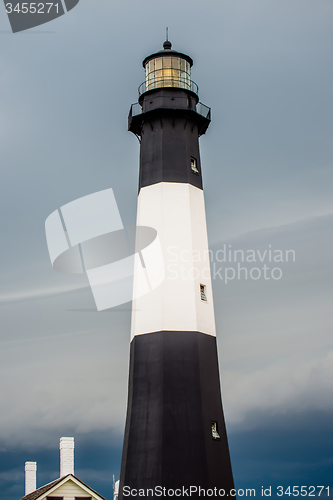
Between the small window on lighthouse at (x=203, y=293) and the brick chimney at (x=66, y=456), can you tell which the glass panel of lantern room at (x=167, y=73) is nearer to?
the small window on lighthouse at (x=203, y=293)

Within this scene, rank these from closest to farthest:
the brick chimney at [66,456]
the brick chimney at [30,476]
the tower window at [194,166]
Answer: the tower window at [194,166], the brick chimney at [66,456], the brick chimney at [30,476]

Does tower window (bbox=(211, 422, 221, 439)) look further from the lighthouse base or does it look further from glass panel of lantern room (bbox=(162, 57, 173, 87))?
glass panel of lantern room (bbox=(162, 57, 173, 87))

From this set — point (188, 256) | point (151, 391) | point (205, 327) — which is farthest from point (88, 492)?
point (188, 256)

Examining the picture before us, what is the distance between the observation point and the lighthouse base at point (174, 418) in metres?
21.6

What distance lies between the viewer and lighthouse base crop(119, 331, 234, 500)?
21594mm

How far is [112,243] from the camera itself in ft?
91.5

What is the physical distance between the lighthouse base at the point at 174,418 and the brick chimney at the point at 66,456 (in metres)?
6.75

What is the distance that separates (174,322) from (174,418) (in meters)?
3.37

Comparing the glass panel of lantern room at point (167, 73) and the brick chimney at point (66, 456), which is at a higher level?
the glass panel of lantern room at point (167, 73)

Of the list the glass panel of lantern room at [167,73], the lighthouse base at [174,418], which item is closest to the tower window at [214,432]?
the lighthouse base at [174,418]

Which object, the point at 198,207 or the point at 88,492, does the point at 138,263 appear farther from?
the point at 88,492

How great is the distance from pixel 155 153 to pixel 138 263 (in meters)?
4.59

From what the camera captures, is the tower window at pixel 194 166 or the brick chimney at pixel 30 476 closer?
the tower window at pixel 194 166

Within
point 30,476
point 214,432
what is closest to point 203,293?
point 214,432
